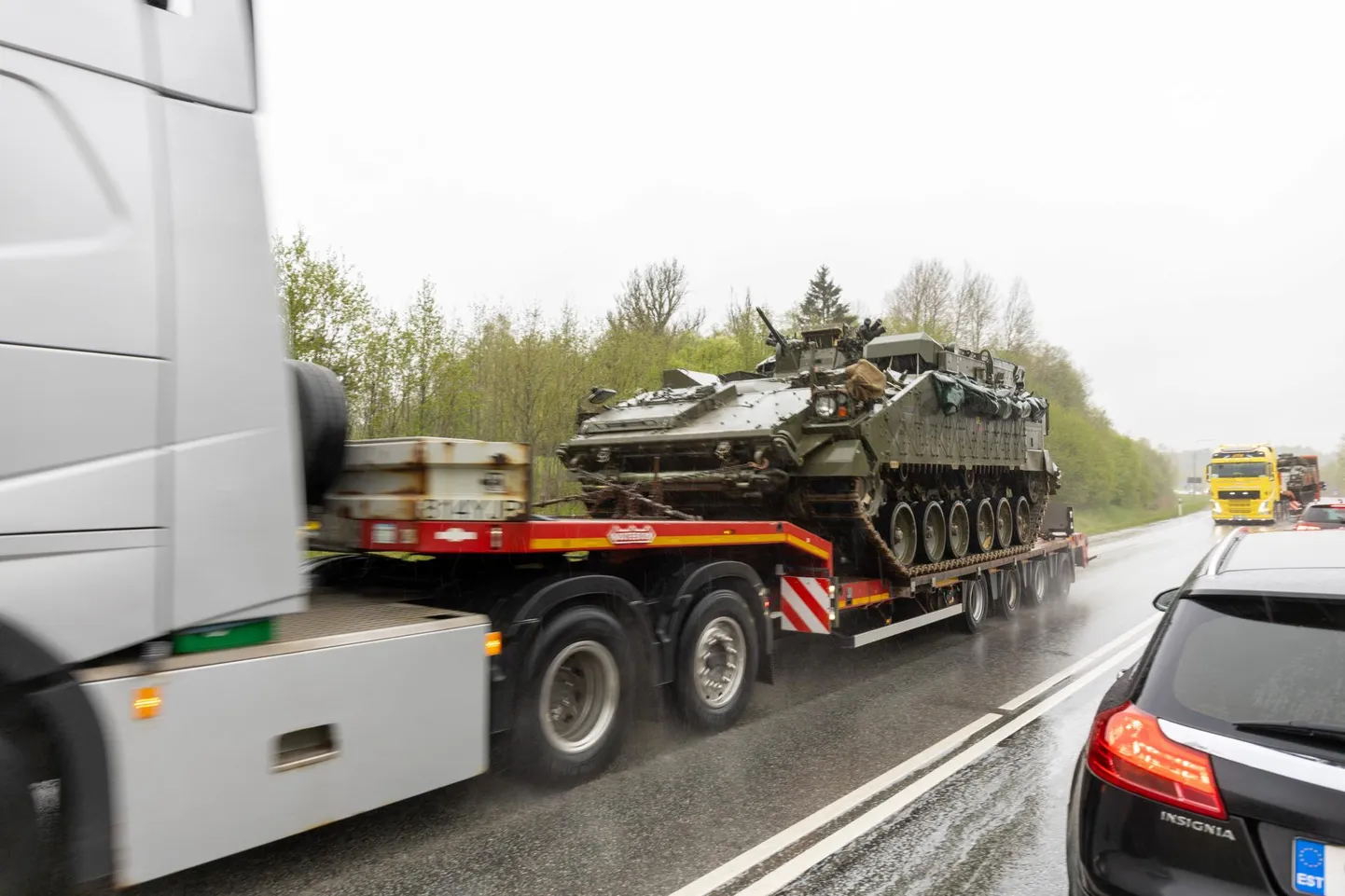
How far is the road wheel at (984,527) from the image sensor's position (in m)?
10.6

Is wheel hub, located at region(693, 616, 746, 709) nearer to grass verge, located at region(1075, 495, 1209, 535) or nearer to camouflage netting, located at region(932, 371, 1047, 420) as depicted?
camouflage netting, located at region(932, 371, 1047, 420)

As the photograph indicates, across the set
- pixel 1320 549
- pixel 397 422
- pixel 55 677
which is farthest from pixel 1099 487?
pixel 55 677

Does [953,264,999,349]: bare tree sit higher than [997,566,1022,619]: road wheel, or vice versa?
[953,264,999,349]: bare tree

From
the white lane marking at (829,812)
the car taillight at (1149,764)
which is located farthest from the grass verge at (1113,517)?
the car taillight at (1149,764)

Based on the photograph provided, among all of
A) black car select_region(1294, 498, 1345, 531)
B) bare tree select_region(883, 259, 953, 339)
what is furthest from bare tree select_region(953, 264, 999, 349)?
black car select_region(1294, 498, 1345, 531)

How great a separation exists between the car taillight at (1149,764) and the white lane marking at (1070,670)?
12.9ft

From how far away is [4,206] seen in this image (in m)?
2.53

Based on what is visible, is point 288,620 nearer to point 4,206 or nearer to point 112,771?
point 112,771

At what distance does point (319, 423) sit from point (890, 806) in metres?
3.44

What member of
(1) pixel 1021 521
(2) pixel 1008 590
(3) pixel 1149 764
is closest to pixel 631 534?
(3) pixel 1149 764

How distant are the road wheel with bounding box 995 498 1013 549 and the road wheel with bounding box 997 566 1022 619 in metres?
0.38

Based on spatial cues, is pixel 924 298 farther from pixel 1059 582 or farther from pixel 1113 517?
pixel 1059 582

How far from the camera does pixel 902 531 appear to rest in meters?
8.88

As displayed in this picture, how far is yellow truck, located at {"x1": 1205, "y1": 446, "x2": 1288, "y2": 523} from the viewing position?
3331 centimetres
